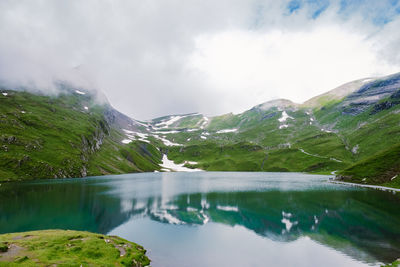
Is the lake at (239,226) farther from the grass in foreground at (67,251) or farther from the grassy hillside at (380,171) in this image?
the grassy hillside at (380,171)

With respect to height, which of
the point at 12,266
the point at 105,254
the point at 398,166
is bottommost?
the point at 105,254

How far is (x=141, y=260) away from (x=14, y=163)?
148 metres

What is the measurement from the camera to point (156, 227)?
41688 millimetres

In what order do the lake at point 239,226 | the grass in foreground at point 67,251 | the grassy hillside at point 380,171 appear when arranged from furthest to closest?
the grassy hillside at point 380,171, the lake at point 239,226, the grass in foreground at point 67,251

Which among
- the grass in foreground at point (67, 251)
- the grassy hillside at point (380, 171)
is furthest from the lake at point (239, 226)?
the grassy hillside at point (380, 171)

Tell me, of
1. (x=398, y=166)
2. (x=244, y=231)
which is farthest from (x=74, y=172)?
(x=398, y=166)

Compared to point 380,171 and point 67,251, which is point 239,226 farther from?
point 380,171

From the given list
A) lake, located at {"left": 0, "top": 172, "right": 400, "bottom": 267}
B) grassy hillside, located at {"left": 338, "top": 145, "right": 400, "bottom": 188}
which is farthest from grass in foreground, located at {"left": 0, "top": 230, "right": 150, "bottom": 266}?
grassy hillside, located at {"left": 338, "top": 145, "right": 400, "bottom": 188}

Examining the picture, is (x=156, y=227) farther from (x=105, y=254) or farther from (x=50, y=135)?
(x=50, y=135)

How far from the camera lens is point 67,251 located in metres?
23.1

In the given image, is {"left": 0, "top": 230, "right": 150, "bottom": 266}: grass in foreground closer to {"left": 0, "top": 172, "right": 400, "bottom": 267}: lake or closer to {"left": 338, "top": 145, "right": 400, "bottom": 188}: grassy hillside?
{"left": 0, "top": 172, "right": 400, "bottom": 267}: lake

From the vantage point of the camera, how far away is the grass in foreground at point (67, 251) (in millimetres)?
19469

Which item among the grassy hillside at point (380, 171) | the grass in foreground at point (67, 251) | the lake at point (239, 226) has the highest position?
the grassy hillside at point (380, 171)

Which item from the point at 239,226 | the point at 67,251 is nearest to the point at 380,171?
the point at 239,226
